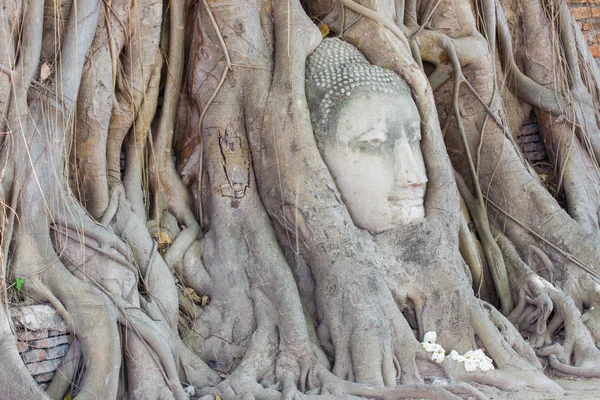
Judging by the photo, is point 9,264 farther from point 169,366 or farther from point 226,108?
point 226,108

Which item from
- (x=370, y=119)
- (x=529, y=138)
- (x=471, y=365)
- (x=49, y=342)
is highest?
(x=370, y=119)

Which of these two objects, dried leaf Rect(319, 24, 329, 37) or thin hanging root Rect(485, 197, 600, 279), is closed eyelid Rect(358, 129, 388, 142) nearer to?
dried leaf Rect(319, 24, 329, 37)

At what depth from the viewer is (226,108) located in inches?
171

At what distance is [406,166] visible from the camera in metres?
4.29

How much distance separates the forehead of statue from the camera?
14.0 feet

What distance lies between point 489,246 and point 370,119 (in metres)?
1.04

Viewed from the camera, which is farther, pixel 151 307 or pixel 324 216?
pixel 324 216

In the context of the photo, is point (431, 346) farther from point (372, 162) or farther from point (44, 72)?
point (44, 72)

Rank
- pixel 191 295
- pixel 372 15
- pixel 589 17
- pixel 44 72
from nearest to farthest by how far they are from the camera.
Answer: pixel 44 72 → pixel 191 295 → pixel 372 15 → pixel 589 17

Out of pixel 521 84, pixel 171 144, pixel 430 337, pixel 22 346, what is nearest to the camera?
pixel 22 346

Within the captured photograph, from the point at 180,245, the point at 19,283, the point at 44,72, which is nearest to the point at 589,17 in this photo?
the point at 180,245

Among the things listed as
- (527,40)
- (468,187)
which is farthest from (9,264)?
(527,40)

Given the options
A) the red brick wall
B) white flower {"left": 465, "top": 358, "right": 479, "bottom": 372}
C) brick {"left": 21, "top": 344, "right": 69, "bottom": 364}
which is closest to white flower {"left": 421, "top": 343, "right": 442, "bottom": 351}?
white flower {"left": 465, "top": 358, "right": 479, "bottom": 372}

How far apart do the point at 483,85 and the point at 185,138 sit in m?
1.71
